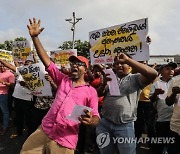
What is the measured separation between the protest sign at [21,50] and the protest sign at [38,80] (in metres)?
2.25

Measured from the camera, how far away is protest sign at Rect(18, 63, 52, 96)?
16.6ft

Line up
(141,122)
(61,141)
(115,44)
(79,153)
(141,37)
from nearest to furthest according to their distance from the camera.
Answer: (61,141) → (141,37) → (115,44) → (79,153) → (141,122)

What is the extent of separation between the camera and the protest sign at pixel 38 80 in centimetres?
505

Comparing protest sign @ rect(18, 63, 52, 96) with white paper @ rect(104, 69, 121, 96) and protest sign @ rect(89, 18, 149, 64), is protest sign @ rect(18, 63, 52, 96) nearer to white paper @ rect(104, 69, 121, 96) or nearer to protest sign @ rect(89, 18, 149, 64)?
protest sign @ rect(89, 18, 149, 64)

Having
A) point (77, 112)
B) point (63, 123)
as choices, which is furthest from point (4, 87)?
point (77, 112)

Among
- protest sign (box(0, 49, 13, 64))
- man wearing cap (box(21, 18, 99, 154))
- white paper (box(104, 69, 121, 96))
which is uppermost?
protest sign (box(0, 49, 13, 64))

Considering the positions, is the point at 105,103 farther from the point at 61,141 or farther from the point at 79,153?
the point at 79,153

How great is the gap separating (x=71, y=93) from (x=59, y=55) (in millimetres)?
4640

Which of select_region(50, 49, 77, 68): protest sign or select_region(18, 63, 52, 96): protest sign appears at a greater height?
select_region(50, 49, 77, 68): protest sign

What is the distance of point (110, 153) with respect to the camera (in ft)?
12.9

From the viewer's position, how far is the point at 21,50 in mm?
7660

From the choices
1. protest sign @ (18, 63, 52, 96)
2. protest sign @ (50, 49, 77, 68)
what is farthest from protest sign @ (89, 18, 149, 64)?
protest sign @ (50, 49, 77, 68)

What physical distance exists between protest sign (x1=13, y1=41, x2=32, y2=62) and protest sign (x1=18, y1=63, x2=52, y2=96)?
2.25 meters

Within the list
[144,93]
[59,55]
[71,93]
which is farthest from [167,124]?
[59,55]
